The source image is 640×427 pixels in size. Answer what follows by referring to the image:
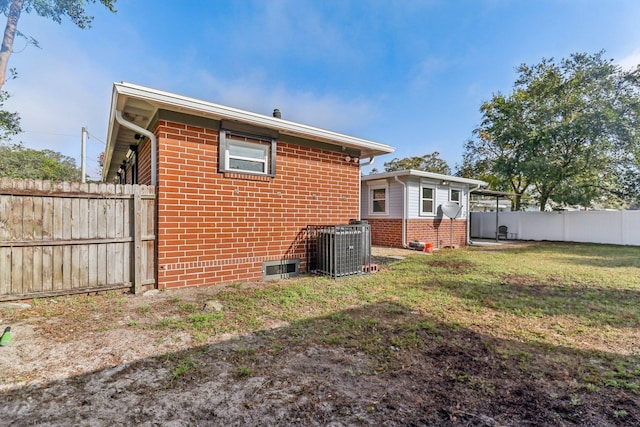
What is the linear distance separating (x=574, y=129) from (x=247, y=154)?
15.9 meters

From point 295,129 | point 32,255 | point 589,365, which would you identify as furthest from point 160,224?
point 589,365

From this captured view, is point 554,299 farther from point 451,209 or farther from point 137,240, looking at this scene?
point 451,209

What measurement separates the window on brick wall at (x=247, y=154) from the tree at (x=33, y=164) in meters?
19.4

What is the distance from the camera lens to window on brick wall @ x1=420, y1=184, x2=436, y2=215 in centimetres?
1152

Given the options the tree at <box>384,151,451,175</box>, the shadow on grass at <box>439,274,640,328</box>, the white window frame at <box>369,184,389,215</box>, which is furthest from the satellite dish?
the tree at <box>384,151,451,175</box>

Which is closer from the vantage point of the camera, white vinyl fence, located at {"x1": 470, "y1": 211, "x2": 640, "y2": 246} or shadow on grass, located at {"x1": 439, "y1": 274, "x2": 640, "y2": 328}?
shadow on grass, located at {"x1": 439, "y1": 274, "x2": 640, "y2": 328}

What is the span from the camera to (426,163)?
27.9 meters

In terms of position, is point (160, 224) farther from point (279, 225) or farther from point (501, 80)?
point (501, 80)

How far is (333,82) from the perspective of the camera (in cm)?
1336

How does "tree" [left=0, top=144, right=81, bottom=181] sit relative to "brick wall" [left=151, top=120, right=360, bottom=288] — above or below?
above

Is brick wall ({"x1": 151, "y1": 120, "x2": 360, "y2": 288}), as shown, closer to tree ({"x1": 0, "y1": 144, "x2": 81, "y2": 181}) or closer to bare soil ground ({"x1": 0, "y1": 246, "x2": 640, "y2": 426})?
bare soil ground ({"x1": 0, "y1": 246, "x2": 640, "y2": 426})

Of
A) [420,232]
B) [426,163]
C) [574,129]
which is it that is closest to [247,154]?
[420,232]

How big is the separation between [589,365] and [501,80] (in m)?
18.0

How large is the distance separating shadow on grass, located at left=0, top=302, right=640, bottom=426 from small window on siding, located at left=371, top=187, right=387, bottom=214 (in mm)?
8991
